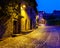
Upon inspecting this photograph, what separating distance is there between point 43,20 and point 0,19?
6446cm

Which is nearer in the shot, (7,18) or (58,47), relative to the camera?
(58,47)

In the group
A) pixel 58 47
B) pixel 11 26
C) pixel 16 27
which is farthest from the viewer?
pixel 16 27

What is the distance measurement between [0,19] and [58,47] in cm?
753

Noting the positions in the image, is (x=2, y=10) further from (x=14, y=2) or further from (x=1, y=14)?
(x=14, y=2)

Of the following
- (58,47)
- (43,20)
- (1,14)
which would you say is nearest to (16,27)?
(1,14)

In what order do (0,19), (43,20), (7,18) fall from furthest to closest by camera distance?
(43,20), (7,18), (0,19)

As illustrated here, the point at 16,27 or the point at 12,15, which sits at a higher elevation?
the point at 12,15

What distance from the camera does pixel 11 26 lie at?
69.7 ft

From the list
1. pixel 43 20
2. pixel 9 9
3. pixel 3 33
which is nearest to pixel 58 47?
pixel 3 33

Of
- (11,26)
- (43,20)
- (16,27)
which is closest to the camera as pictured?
(11,26)

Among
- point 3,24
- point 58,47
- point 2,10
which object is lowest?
point 58,47

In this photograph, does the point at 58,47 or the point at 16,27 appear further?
the point at 16,27

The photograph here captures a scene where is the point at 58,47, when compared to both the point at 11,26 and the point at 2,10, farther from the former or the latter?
the point at 11,26

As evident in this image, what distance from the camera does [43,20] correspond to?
8206 cm
